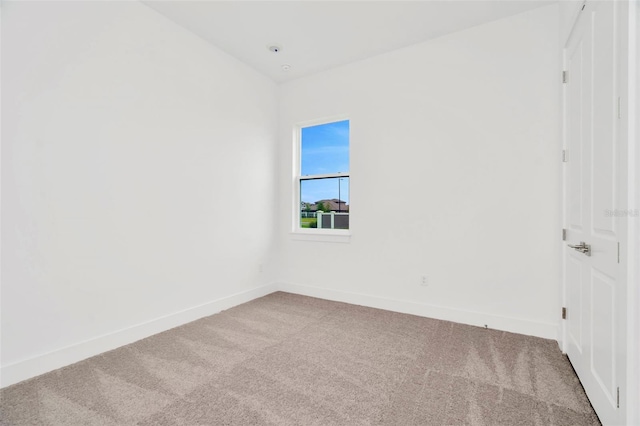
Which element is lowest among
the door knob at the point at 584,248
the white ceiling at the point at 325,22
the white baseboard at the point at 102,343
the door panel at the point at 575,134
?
the white baseboard at the point at 102,343

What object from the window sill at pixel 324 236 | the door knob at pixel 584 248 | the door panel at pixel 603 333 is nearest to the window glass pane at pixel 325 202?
the window sill at pixel 324 236

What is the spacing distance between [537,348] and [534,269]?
688mm

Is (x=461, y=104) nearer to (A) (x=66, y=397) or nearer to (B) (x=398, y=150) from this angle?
(B) (x=398, y=150)

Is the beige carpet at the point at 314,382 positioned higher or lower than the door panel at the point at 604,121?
lower

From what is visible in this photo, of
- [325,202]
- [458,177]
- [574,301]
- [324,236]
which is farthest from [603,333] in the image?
[325,202]

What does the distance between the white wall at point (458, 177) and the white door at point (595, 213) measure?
16.4 inches

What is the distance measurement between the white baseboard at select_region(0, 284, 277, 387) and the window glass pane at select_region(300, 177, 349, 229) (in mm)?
1458

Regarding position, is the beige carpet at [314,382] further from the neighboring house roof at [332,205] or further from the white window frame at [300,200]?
the neighboring house roof at [332,205]

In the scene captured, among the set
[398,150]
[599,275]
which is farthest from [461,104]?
[599,275]

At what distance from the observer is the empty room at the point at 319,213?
1701 mm

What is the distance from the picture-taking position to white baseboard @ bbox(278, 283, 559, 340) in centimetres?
269

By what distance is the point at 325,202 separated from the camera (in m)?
4.11

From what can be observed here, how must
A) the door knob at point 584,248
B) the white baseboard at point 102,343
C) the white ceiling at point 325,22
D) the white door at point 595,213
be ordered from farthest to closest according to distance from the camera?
the white ceiling at point 325,22
the white baseboard at point 102,343
the door knob at point 584,248
the white door at point 595,213

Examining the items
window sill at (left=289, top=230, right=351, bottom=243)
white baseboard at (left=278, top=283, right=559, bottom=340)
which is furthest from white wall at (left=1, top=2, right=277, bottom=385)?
white baseboard at (left=278, top=283, right=559, bottom=340)
